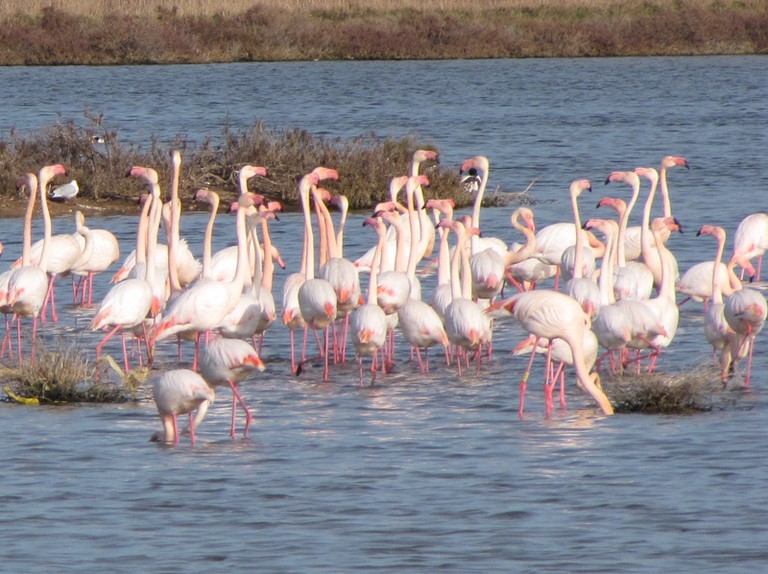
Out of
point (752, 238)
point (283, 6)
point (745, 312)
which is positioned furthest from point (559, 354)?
point (283, 6)

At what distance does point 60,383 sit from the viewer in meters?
8.83

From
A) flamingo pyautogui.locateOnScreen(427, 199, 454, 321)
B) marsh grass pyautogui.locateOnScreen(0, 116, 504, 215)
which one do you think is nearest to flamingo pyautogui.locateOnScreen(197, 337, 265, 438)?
flamingo pyautogui.locateOnScreen(427, 199, 454, 321)

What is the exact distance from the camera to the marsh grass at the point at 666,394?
8.60 m

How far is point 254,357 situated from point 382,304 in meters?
2.11

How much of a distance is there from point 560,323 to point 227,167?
10122 mm

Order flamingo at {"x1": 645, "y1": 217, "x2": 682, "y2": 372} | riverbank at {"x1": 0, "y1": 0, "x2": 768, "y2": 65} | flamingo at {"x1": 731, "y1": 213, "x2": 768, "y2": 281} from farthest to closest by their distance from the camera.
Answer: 1. riverbank at {"x1": 0, "y1": 0, "x2": 768, "y2": 65}
2. flamingo at {"x1": 731, "y1": 213, "x2": 768, "y2": 281}
3. flamingo at {"x1": 645, "y1": 217, "x2": 682, "y2": 372}

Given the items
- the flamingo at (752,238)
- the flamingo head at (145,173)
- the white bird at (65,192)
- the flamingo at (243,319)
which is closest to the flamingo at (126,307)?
the flamingo at (243,319)

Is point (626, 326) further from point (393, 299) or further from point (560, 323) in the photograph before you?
point (393, 299)

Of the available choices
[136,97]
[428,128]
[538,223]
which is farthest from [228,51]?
[538,223]

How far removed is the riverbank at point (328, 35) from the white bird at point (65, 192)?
2407 cm

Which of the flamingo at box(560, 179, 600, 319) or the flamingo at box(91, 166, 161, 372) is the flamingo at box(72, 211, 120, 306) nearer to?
the flamingo at box(91, 166, 161, 372)

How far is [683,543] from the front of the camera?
639 cm

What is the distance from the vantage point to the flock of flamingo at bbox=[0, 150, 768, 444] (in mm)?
8547

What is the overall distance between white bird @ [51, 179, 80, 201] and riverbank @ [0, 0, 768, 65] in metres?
24.1
